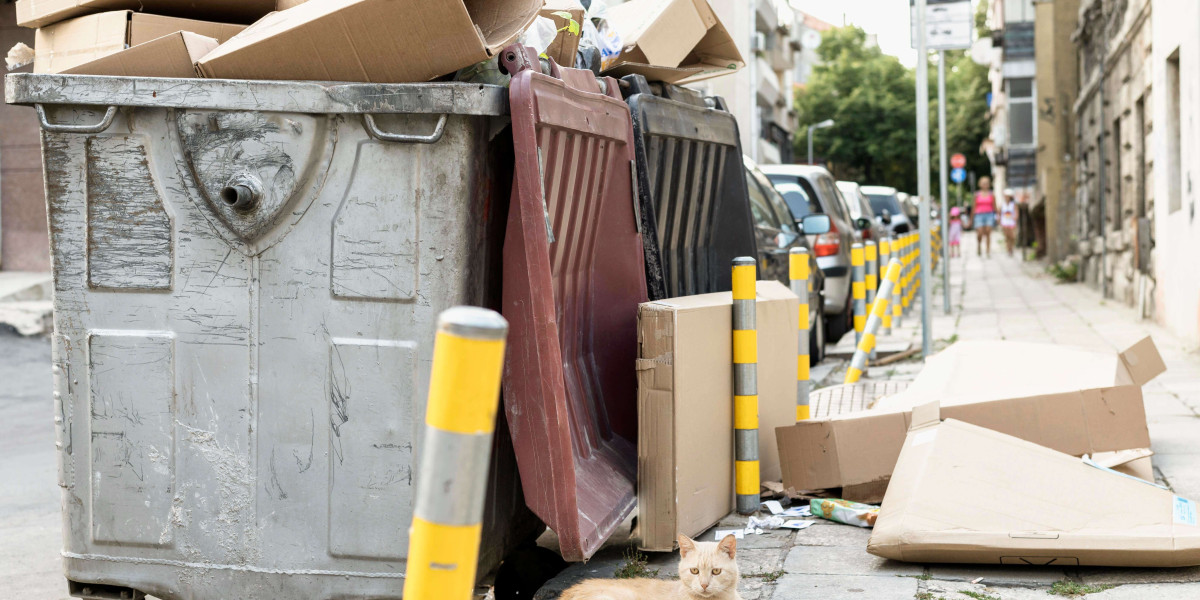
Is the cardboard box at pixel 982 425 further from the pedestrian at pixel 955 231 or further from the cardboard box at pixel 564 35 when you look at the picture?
the pedestrian at pixel 955 231

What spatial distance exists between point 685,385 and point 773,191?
677 centimetres

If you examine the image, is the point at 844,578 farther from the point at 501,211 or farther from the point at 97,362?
the point at 97,362

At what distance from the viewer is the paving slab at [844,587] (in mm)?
3963

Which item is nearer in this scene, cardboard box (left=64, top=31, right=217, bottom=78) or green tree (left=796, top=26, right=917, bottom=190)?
cardboard box (left=64, top=31, right=217, bottom=78)

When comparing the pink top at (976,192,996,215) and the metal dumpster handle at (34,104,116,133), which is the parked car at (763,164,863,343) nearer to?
Answer: the metal dumpster handle at (34,104,116,133)

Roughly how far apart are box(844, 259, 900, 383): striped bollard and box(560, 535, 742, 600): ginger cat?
4.87 meters

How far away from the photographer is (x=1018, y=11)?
41.2m

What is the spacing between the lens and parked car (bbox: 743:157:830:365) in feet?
32.3

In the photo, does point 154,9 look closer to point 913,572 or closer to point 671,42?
point 671,42

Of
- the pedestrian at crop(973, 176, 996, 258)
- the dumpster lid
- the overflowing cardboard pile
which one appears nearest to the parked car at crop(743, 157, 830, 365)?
the overflowing cardboard pile

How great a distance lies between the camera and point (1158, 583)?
13.0 feet

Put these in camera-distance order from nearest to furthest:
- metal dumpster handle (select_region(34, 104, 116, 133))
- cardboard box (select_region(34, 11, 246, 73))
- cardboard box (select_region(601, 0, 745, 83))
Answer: metal dumpster handle (select_region(34, 104, 116, 133))
cardboard box (select_region(34, 11, 246, 73))
cardboard box (select_region(601, 0, 745, 83))

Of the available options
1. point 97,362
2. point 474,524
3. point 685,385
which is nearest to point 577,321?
point 685,385

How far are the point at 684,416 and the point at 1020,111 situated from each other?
42544 millimetres
